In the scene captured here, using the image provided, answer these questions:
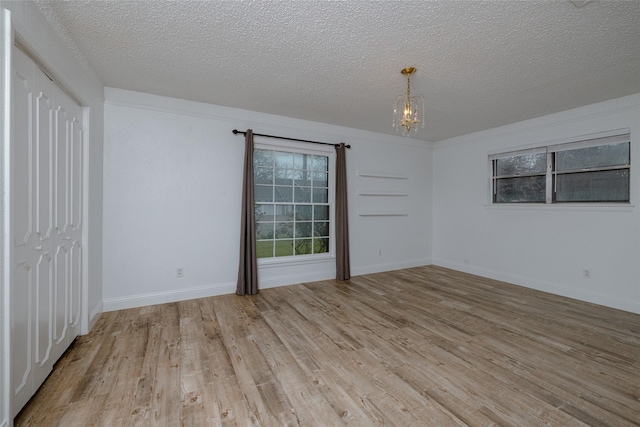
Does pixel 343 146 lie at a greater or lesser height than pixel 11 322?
greater

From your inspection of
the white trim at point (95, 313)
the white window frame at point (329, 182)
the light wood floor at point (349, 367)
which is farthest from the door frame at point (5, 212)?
the white window frame at point (329, 182)

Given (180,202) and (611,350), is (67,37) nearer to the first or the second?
(180,202)

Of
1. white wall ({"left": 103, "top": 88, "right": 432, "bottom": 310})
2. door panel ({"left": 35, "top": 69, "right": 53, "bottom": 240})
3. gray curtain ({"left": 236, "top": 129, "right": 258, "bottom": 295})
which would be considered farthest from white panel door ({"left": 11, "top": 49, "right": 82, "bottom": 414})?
gray curtain ({"left": 236, "top": 129, "right": 258, "bottom": 295})

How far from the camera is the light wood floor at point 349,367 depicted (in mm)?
1647

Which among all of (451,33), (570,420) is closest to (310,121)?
(451,33)

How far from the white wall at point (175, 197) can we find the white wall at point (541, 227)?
2.62 meters

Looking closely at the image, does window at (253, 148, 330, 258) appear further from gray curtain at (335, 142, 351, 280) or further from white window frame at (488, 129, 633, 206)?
white window frame at (488, 129, 633, 206)

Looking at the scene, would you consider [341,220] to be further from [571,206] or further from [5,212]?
[5,212]

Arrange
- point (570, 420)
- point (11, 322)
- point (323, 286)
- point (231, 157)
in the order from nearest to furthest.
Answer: point (11, 322)
point (570, 420)
point (231, 157)
point (323, 286)

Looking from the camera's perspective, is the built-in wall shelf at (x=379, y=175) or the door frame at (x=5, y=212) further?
the built-in wall shelf at (x=379, y=175)

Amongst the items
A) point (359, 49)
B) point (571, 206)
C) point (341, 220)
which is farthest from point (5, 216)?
point (571, 206)

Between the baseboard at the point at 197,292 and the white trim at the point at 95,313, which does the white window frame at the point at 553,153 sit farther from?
the white trim at the point at 95,313

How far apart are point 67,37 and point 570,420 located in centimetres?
444

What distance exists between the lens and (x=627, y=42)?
2203 mm
